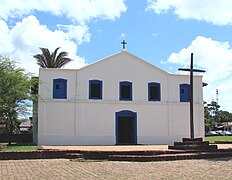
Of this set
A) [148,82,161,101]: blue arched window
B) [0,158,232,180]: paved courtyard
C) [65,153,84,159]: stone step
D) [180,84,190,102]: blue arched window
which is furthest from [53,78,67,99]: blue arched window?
[0,158,232,180]: paved courtyard

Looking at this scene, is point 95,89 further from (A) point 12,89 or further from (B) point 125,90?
(A) point 12,89

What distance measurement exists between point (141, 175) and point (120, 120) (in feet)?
63.4

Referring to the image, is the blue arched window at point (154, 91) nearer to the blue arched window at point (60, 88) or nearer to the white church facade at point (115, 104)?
the white church facade at point (115, 104)

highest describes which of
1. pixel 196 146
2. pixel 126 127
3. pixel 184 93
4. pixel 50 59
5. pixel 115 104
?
pixel 50 59

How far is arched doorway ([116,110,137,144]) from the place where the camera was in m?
29.5

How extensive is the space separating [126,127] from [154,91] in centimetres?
391

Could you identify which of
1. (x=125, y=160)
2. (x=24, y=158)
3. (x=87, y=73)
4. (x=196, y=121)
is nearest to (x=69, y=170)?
(x=125, y=160)

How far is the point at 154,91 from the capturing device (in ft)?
101

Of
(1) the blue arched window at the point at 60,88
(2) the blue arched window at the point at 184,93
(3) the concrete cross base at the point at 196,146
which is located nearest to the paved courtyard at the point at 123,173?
(3) the concrete cross base at the point at 196,146

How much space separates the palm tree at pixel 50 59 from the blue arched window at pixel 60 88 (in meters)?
11.1

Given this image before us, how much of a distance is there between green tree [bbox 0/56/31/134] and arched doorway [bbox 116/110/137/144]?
25.5ft

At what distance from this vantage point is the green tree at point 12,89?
23.2 meters

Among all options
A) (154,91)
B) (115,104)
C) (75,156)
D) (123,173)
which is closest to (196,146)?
(75,156)

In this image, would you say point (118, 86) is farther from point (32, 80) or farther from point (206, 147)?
point (206, 147)
